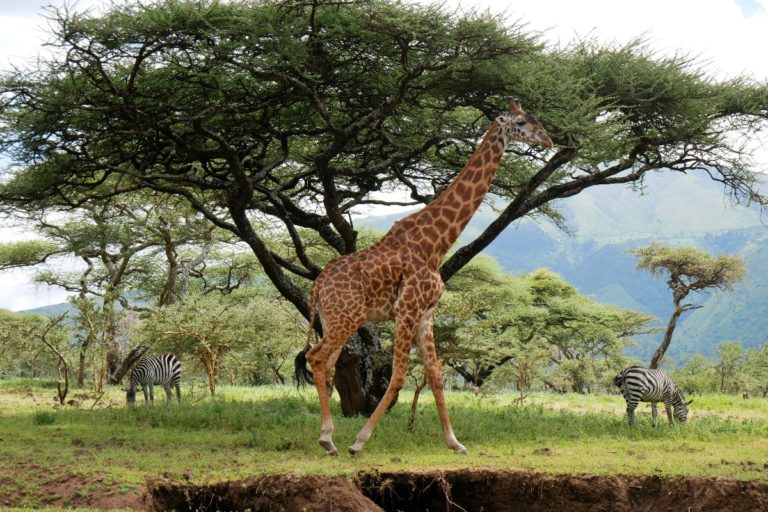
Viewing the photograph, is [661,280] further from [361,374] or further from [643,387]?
[643,387]

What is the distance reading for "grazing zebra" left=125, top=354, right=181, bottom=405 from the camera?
634 inches

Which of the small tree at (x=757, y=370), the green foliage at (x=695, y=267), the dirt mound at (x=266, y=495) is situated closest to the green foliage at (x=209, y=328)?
the dirt mound at (x=266, y=495)

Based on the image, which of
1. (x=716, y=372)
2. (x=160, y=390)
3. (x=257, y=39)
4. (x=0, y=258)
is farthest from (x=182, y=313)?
(x=716, y=372)

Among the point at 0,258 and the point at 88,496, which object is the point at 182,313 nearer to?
the point at 88,496

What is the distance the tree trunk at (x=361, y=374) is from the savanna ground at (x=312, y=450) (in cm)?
60

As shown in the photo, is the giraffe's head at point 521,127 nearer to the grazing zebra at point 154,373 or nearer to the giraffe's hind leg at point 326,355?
the giraffe's hind leg at point 326,355

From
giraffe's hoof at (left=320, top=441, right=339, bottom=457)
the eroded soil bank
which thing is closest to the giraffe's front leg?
giraffe's hoof at (left=320, top=441, right=339, bottom=457)

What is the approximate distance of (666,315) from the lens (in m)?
158

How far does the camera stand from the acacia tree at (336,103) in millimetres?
12086

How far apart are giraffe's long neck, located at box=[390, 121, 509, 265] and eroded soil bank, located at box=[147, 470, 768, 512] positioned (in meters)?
2.87

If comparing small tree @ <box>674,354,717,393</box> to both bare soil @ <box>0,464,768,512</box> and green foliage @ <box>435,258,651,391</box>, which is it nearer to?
green foliage @ <box>435,258,651,391</box>

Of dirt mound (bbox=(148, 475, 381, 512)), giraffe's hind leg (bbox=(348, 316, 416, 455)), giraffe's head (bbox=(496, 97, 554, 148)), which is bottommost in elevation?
dirt mound (bbox=(148, 475, 381, 512))

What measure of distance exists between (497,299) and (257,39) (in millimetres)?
17188

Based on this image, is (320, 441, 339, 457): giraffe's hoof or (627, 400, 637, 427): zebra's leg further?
(627, 400, 637, 427): zebra's leg
